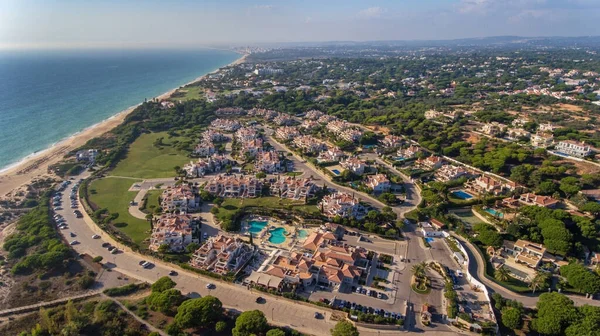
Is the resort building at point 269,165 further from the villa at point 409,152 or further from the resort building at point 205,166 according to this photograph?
the villa at point 409,152

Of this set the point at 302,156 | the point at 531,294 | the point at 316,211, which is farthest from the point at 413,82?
the point at 531,294

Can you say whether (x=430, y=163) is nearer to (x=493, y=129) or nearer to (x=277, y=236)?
(x=493, y=129)

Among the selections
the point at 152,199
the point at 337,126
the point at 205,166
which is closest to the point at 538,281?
the point at 152,199

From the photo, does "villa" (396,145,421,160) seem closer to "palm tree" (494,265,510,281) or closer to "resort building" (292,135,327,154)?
"resort building" (292,135,327,154)

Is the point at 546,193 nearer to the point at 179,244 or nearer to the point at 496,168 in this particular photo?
the point at 496,168

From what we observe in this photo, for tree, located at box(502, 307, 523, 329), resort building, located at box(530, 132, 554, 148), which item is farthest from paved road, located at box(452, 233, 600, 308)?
resort building, located at box(530, 132, 554, 148)
